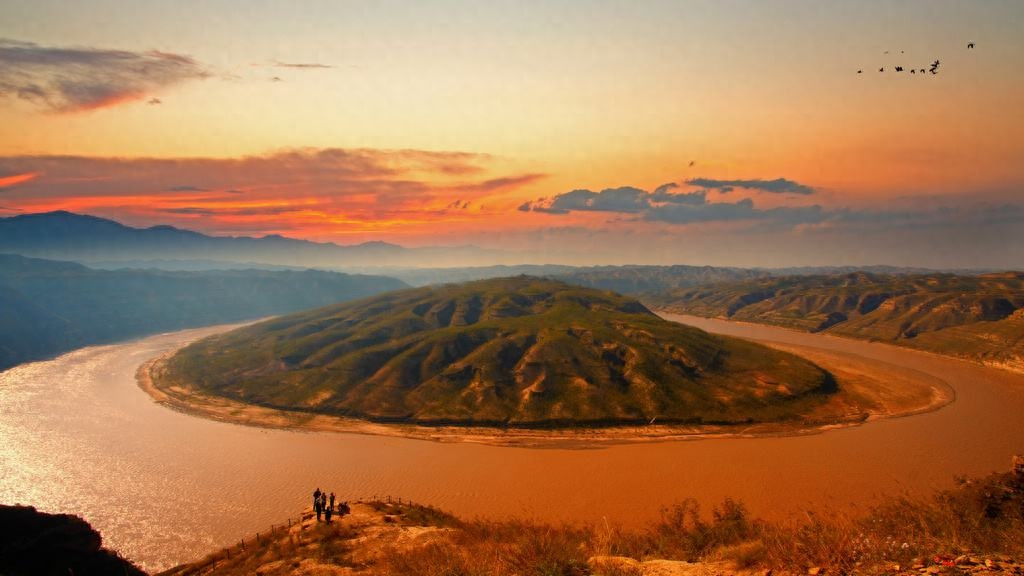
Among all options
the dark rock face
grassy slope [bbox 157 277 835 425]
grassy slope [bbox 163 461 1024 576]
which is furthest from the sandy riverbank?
the dark rock face

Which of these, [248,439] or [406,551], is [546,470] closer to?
[406,551]

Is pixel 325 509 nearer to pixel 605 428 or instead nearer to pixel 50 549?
pixel 50 549

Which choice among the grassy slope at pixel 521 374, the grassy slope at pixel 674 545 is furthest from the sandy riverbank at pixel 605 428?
the grassy slope at pixel 674 545

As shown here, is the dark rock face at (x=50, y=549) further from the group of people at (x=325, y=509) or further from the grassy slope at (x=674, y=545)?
the group of people at (x=325, y=509)

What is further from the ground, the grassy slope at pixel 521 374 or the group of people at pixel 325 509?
the group of people at pixel 325 509

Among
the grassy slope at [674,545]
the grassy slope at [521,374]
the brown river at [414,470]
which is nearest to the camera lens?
the grassy slope at [674,545]

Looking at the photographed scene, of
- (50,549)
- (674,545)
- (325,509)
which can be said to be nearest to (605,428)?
(325,509)

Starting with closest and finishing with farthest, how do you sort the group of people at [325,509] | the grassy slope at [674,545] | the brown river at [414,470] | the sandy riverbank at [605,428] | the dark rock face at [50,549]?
1. the grassy slope at [674,545]
2. the group of people at [325,509]
3. the dark rock face at [50,549]
4. the brown river at [414,470]
5. the sandy riverbank at [605,428]
